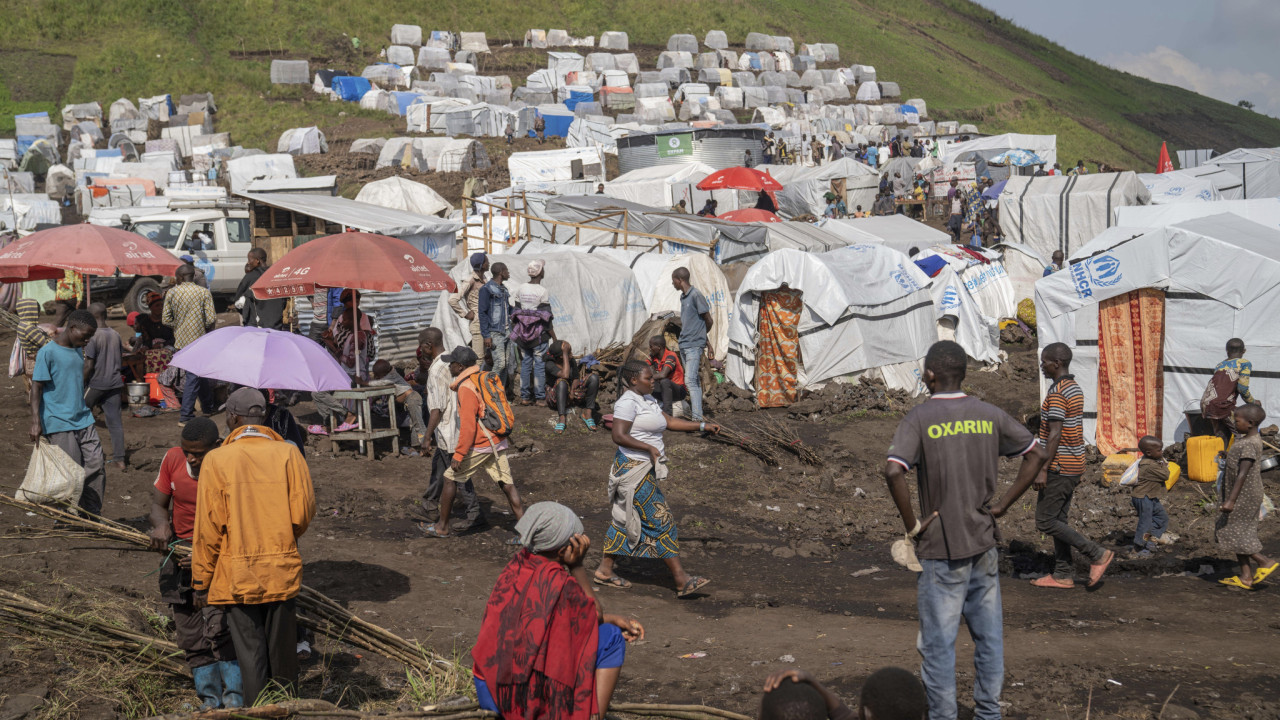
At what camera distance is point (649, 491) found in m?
6.51

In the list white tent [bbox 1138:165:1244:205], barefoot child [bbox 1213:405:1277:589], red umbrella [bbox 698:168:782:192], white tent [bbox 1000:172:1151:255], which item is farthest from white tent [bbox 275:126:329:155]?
barefoot child [bbox 1213:405:1277:589]

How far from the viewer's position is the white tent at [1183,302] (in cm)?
1013

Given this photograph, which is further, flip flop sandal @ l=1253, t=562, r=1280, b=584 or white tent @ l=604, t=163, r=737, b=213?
Result: white tent @ l=604, t=163, r=737, b=213

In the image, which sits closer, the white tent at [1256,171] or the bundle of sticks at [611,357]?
the bundle of sticks at [611,357]

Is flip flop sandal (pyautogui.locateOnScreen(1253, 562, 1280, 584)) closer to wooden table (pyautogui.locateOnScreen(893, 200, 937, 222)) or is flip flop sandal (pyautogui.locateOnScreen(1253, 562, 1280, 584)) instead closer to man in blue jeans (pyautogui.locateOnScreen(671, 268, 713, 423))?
man in blue jeans (pyautogui.locateOnScreen(671, 268, 713, 423))

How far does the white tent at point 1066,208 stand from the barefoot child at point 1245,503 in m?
17.7

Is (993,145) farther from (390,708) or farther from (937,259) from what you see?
(390,708)

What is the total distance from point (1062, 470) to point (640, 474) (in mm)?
2926

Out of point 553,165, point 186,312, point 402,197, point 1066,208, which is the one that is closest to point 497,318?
point 186,312

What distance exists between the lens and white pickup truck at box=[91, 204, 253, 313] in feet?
56.2

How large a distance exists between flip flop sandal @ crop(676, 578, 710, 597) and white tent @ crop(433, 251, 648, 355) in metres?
6.75

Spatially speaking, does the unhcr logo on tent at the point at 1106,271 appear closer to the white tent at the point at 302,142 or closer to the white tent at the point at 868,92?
the white tent at the point at 302,142

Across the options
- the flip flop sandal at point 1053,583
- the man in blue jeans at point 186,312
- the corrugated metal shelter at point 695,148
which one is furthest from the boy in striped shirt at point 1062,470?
the corrugated metal shelter at point 695,148

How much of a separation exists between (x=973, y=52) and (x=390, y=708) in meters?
80.8
